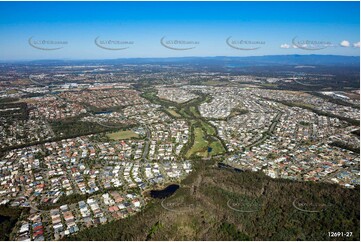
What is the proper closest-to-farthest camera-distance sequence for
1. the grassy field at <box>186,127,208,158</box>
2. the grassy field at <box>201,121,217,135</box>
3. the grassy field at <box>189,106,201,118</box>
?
the grassy field at <box>186,127,208,158</box> → the grassy field at <box>201,121,217,135</box> → the grassy field at <box>189,106,201,118</box>

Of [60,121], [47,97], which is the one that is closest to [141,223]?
[60,121]

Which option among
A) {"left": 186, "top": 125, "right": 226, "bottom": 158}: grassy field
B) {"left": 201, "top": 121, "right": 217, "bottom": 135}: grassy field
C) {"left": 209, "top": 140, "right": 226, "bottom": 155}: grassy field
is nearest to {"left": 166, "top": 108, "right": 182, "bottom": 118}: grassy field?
{"left": 201, "top": 121, "right": 217, "bottom": 135}: grassy field

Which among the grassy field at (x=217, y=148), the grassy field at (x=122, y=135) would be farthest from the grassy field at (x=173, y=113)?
the grassy field at (x=217, y=148)

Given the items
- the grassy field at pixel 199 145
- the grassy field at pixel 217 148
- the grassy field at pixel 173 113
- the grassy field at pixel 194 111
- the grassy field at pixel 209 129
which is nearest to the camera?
the grassy field at pixel 199 145

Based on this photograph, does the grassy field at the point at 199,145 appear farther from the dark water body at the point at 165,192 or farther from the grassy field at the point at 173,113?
the grassy field at the point at 173,113

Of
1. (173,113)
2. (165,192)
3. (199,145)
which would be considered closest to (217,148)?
(199,145)

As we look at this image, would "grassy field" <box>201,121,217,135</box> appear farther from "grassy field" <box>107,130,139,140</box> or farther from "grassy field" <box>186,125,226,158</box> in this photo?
"grassy field" <box>107,130,139,140</box>

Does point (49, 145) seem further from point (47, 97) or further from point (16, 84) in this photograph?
point (16, 84)

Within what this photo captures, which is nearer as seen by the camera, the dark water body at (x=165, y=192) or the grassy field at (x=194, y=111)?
the dark water body at (x=165, y=192)

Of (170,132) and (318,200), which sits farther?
(170,132)
